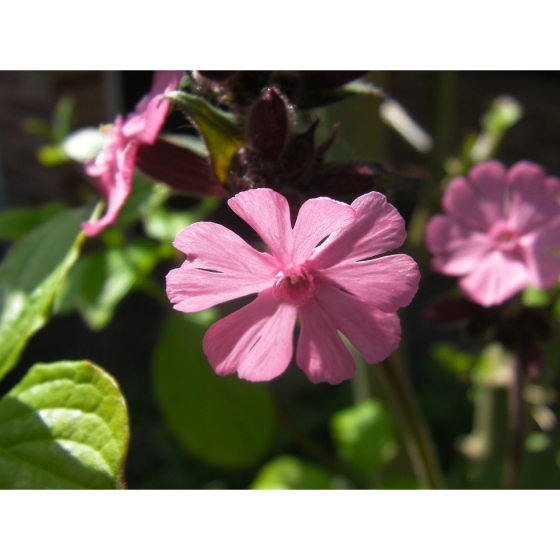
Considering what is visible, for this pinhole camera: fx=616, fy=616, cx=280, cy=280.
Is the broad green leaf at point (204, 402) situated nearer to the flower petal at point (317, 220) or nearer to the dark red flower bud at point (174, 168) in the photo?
the dark red flower bud at point (174, 168)

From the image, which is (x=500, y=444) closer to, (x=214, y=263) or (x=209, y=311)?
(x=209, y=311)

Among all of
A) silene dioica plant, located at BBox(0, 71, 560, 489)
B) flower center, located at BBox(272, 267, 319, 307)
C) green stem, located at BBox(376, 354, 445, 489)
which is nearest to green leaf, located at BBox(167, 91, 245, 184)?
silene dioica plant, located at BBox(0, 71, 560, 489)

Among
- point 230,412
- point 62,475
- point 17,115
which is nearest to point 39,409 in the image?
point 62,475

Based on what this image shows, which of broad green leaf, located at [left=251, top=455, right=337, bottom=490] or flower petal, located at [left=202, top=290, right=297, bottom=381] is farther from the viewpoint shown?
broad green leaf, located at [left=251, top=455, right=337, bottom=490]

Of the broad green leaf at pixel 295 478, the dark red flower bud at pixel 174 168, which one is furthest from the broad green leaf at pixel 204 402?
the dark red flower bud at pixel 174 168

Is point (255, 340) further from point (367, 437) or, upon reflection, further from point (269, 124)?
point (367, 437)

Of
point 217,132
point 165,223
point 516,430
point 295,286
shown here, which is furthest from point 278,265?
point 165,223

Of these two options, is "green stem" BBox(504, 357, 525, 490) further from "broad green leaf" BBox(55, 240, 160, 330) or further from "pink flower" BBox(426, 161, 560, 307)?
"broad green leaf" BBox(55, 240, 160, 330)
